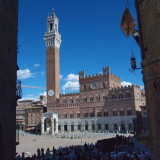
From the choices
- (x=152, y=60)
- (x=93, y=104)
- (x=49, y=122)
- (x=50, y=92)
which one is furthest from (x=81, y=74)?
(x=152, y=60)

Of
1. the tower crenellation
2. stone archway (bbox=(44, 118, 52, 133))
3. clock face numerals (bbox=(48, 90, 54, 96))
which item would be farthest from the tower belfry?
the tower crenellation

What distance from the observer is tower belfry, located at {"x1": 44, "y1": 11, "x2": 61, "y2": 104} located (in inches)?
2208

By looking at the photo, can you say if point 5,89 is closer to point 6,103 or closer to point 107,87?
point 6,103

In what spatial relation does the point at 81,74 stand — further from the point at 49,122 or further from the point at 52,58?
the point at 49,122

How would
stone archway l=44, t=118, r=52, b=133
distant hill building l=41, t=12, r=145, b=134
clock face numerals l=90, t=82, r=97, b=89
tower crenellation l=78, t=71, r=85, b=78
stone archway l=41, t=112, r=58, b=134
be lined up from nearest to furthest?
1. distant hill building l=41, t=12, r=145, b=134
2. stone archway l=41, t=112, r=58, b=134
3. clock face numerals l=90, t=82, r=97, b=89
4. stone archway l=44, t=118, r=52, b=133
5. tower crenellation l=78, t=71, r=85, b=78

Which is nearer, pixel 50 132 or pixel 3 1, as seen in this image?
pixel 3 1

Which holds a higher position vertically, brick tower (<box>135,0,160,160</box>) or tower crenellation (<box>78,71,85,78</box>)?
tower crenellation (<box>78,71,85,78</box>)

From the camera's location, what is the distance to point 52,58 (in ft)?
191

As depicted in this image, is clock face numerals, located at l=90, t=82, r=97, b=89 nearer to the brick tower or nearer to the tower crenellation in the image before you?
the tower crenellation

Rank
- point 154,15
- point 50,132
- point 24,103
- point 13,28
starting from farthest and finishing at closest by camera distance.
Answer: point 24,103
point 50,132
point 13,28
point 154,15

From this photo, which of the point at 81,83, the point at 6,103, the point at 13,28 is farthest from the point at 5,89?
the point at 81,83

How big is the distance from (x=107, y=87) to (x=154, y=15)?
40741mm

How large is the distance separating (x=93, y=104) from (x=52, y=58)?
18.7 m

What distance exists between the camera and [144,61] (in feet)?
25.6
